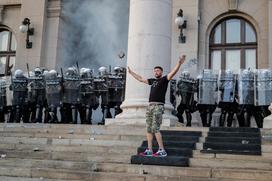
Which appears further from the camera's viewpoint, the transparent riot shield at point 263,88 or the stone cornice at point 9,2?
the stone cornice at point 9,2

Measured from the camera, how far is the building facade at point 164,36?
12.8m

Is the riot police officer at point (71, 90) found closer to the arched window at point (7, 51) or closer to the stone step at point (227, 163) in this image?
the stone step at point (227, 163)

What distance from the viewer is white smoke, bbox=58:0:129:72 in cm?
2200

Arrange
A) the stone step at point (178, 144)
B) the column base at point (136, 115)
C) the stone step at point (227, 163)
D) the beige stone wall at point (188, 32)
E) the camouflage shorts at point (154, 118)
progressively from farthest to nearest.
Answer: the beige stone wall at point (188, 32), the column base at point (136, 115), the stone step at point (178, 144), the camouflage shorts at point (154, 118), the stone step at point (227, 163)

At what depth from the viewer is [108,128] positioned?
11.6 metres

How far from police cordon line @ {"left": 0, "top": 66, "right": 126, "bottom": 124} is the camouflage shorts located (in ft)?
18.2

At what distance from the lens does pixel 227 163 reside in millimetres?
8922

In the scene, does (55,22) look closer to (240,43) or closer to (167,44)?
(240,43)

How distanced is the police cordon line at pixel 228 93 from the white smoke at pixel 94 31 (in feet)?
24.7

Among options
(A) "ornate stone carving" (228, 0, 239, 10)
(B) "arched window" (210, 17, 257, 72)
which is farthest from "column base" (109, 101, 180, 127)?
Result: (A) "ornate stone carving" (228, 0, 239, 10)

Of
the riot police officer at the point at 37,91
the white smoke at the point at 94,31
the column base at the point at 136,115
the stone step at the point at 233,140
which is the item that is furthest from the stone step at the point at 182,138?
the white smoke at the point at 94,31

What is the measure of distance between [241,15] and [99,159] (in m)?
11.2

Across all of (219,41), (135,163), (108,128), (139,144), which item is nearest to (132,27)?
(108,128)

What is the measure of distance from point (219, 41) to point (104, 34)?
6000 mm
